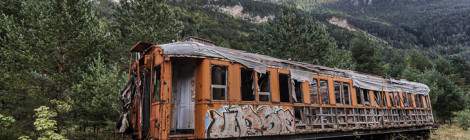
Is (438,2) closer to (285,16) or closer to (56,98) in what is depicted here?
(285,16)

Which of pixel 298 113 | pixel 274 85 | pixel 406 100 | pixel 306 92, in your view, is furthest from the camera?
pixel 406 100

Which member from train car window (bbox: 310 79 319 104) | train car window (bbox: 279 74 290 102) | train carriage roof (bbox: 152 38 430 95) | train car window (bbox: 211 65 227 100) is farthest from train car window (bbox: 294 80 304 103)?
train car window (bbox: 211 65 227 100)

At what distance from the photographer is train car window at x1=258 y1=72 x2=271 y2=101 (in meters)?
11.4

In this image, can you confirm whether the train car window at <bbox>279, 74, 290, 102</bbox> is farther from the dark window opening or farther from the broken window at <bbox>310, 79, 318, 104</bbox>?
the broken window at <bbox>310, 79, 318, 104</bbox>

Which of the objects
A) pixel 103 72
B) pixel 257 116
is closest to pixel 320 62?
pixel 103 72

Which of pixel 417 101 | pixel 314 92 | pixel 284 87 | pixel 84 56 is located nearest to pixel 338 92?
pixel 314 92

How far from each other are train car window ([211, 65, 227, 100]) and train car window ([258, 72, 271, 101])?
1.27 meters

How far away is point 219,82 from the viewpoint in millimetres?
10375

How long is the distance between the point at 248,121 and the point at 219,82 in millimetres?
1251

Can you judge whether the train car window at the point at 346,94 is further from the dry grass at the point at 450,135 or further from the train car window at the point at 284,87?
the dry grass at the point at 450,135

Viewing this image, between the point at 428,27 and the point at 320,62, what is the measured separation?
402 feet

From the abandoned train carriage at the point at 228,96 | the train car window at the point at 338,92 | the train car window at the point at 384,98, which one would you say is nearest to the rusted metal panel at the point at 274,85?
the abandoned train carriage at the point at 228,96

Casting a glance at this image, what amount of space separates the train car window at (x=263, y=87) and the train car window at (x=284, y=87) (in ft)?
2.36

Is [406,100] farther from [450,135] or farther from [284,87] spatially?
[284,87]
